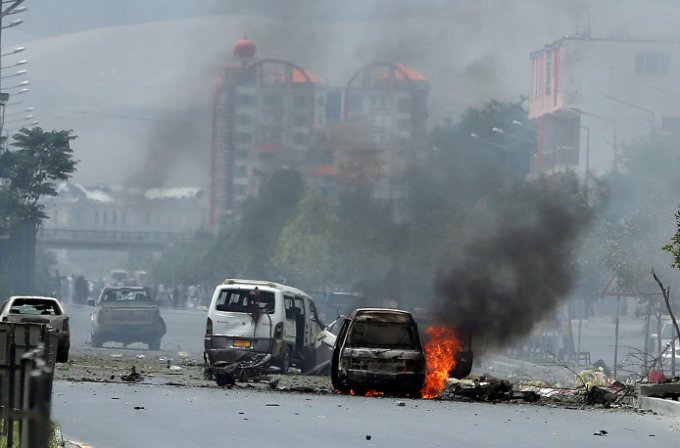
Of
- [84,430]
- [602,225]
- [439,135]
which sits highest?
[439,135]

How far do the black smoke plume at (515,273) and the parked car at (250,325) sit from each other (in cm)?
689

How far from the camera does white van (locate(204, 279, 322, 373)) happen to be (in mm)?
32875

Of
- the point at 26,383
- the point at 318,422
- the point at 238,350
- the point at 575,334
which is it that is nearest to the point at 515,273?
the point at 238,350

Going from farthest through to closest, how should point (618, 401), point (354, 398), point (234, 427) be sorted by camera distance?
point (618, 401)
point (354, 398)
point (234, 427)

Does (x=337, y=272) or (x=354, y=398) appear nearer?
(x=354, y=398)

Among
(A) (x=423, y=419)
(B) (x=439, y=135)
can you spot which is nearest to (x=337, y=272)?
(B) (x=439, y=135)

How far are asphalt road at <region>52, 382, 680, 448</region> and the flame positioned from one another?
4293mm

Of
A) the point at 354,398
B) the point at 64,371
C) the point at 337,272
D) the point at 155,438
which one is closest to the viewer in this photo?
the point at 155,438

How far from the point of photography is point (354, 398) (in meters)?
26.5

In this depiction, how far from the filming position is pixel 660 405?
83.5 feet

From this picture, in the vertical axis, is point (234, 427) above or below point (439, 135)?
below

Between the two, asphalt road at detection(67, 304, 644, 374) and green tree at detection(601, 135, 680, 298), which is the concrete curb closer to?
green tree at detection(601, 135, 680, 298)

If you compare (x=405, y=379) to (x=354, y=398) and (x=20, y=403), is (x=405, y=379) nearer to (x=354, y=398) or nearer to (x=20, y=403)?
(x=354, y=398)

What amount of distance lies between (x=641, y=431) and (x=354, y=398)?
6483mm
